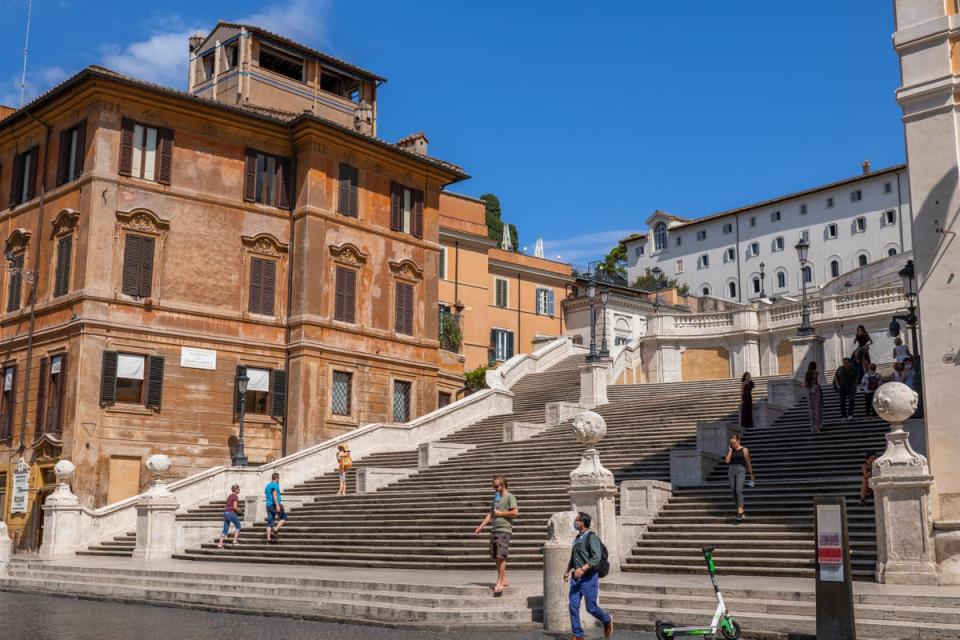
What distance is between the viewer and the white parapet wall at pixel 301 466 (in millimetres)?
28047

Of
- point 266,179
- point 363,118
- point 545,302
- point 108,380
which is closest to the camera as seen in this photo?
point 108,380

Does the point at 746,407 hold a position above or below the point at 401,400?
below

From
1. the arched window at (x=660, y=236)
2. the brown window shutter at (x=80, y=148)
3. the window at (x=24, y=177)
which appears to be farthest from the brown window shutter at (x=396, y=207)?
the arched window at (x=660, y=236)

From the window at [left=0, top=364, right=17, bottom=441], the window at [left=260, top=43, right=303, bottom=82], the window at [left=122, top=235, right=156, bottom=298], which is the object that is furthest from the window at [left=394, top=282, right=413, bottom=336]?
the window at [left=0, top=364, right=17, bottom=441]

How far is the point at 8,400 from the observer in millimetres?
33500

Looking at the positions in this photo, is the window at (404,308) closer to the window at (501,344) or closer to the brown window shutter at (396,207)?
the brown window shutter at (396,207)

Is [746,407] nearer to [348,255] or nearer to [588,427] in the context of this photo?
[588,427]

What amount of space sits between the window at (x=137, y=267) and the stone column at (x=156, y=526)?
8466 mm

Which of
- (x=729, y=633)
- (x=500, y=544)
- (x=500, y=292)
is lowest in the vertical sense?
(x=729, y=633)

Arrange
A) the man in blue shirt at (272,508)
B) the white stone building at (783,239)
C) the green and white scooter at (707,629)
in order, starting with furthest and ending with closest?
the white stone building at (783,239) < the man in blue shirt at (272,508) < the green and white scooter at (707,629)

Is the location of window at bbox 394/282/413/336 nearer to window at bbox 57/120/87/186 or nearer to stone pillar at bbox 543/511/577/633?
window at bbox 57/120/87/186

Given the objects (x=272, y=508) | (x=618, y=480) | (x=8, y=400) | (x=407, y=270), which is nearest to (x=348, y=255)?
(x=407, y=270)

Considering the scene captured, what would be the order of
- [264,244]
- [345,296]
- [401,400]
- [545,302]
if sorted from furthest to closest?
[545,302], [401,400], [345,296], [264,244]

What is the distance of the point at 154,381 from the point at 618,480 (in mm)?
15320
